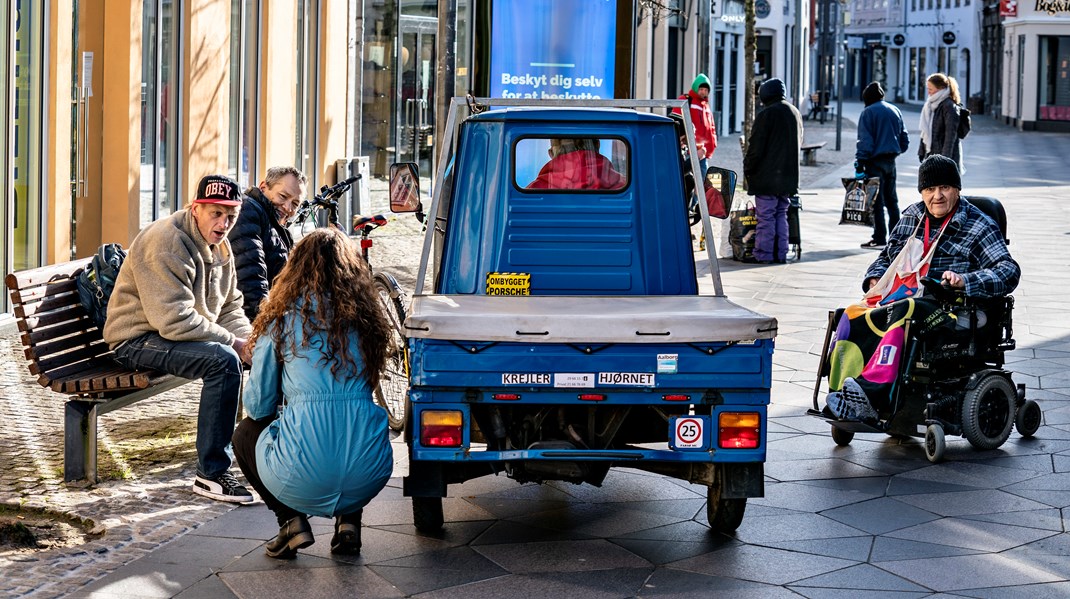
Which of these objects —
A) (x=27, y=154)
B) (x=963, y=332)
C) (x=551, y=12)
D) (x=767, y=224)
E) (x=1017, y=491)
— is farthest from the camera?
(x=767, y=224)

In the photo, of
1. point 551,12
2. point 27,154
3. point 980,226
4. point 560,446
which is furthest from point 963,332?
point 27,154

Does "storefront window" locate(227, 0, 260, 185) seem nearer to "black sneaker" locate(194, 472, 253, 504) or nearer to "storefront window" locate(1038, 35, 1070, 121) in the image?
"black sneaker" locate(194, 472, 253, 504)

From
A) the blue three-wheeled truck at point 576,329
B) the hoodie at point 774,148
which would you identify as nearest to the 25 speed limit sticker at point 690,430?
the blue three-wheeled truck at point 576,329

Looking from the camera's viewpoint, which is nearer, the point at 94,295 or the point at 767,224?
the point at 94,295

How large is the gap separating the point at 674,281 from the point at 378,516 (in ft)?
5.69

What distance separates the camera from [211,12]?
48.8ft

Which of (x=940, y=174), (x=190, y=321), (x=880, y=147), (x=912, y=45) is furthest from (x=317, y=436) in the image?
(x=912, y=45)

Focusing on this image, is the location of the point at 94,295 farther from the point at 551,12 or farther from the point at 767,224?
the point at 767,224

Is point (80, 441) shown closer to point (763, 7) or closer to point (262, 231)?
point (262, 231)

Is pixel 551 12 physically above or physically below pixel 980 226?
above

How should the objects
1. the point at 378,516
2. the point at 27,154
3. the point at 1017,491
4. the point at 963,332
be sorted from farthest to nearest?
the point at 27,154 → the point at 963,332 → the point at 1017,491 → the point at 378,516

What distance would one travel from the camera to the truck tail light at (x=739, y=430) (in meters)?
6.05

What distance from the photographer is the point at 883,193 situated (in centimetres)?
1795

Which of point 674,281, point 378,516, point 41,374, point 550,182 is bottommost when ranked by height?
point 378,516
